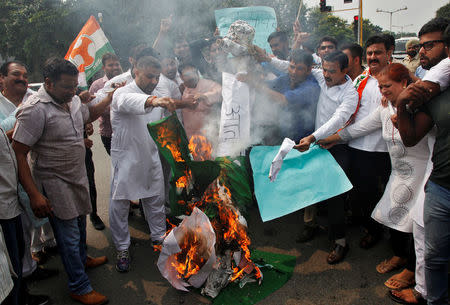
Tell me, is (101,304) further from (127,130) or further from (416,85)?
(416,85)

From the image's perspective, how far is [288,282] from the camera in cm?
294

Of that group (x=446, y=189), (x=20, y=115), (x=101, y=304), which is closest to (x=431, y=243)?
(x=446, y=189)

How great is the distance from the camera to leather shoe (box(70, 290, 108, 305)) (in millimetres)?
2793

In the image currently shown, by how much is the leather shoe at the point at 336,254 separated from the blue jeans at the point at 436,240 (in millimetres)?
972

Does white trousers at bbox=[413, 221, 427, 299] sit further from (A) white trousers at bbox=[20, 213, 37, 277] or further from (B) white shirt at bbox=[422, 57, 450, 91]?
(A) white trousers at bbox=[20, 213, 37, 277]

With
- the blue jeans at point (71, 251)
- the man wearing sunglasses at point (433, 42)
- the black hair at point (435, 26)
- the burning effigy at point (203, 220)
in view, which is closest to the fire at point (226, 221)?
the burning effigy at point (203, 220)

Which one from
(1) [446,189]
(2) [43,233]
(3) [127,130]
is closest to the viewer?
(1) [446,189]

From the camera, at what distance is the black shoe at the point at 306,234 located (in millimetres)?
3613

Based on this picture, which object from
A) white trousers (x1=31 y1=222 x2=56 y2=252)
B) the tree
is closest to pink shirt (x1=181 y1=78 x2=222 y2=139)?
white trousers (x1=31 y1=222 x2=56 y2=252)

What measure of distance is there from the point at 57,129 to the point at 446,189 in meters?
2.85

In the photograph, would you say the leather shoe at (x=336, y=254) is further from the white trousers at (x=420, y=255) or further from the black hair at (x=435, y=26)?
the black hair at (x=435, y=26)

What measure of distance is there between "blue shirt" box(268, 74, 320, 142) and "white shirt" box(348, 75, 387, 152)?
0.46 m

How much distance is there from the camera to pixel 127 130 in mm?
3248

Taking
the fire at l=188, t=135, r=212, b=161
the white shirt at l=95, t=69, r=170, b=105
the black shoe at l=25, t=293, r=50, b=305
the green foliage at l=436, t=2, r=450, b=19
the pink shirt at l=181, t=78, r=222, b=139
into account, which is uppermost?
the white shirt at l=95, t=69, r=170, b=105
